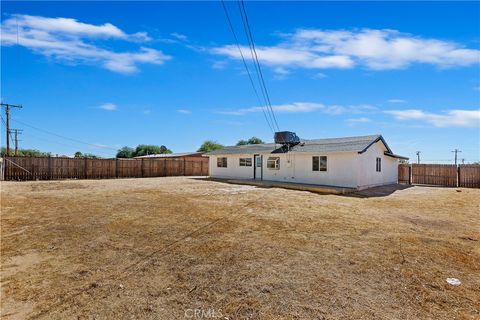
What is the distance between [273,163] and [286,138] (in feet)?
6.47

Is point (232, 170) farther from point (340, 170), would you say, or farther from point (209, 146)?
point (209, 146)

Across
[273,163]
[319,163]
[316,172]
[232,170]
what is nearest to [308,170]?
[316,172]

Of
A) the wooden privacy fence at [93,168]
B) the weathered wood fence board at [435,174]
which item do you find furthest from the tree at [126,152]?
the weathered wood fence board at [435,174]

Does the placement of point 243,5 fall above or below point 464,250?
above

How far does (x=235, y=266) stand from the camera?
468 cm

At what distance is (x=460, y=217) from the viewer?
9.16m

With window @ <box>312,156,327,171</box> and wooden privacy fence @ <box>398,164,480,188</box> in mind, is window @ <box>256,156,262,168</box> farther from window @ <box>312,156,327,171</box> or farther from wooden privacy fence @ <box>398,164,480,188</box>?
wooden privacy fence @ <box>398,164,480,188</box>

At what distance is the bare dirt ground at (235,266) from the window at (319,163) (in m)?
9.12

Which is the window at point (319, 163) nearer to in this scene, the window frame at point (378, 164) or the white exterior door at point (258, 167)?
the window frame at point (378, 164)

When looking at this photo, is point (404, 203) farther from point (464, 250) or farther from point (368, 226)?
point (464, 250)

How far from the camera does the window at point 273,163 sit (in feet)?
67.5

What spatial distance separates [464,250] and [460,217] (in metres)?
4.33

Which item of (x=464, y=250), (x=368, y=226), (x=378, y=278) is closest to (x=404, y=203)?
(x=368, y=226)

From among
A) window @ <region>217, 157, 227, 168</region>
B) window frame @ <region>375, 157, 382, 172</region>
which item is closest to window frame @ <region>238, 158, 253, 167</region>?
window @ <region>217, 157, 227, 168</region>
